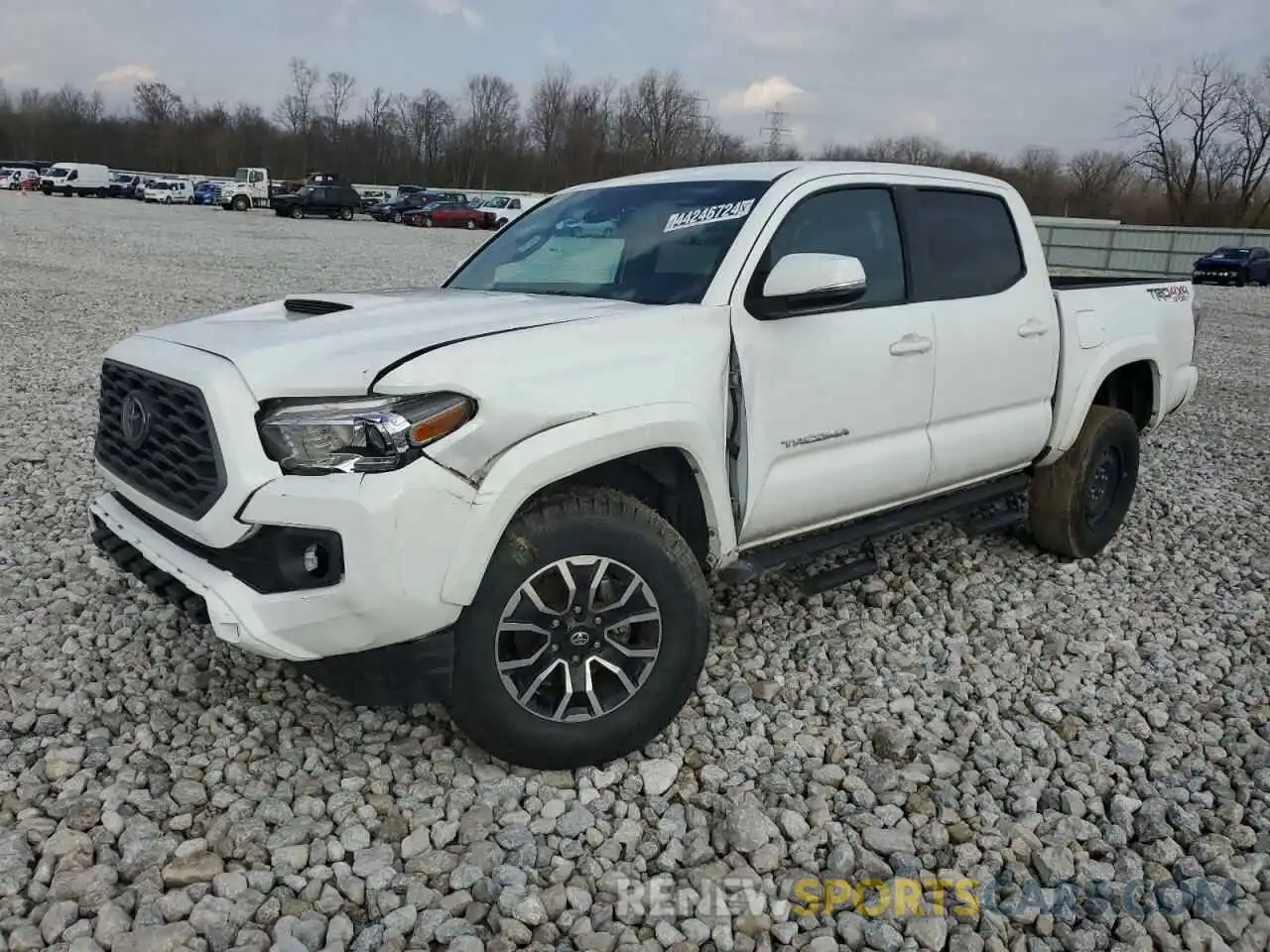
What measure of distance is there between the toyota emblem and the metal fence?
125 feet

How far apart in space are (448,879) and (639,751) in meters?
0.80

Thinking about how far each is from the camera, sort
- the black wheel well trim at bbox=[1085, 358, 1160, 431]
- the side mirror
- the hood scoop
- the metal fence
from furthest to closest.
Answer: the metal fence
the black wheel well trim at bbox=[1085, 358, 1160, 431]
the hood scoop
the side mirror

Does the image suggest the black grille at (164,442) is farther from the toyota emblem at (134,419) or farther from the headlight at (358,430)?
the headlight at (358,430)

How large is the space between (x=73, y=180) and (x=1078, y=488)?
A: 5797 centimetres

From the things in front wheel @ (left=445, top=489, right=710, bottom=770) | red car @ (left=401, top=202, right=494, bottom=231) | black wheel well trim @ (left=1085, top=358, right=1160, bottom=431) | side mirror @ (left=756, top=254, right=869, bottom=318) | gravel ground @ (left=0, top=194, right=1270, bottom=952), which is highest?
red car @ (left=401, top=202, right=494, bottom=231)

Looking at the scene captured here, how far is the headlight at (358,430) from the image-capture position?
2506mm

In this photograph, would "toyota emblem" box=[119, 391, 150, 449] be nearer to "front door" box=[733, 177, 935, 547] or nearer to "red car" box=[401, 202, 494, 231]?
"front door" box=[733, 177, 935, 547]

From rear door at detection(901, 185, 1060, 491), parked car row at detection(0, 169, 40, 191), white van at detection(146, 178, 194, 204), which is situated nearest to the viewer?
rear door at detection(901, 185, 1060, 491)

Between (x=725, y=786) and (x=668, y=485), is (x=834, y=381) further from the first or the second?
(x=725, y=786)

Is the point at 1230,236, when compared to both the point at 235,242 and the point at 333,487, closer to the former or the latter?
the point at 235,242

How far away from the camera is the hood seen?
258 cm

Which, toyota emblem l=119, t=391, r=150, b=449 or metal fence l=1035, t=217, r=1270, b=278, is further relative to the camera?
metal fence l=1035, t=217, r=1270, b=278

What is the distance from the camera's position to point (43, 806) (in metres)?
2.75

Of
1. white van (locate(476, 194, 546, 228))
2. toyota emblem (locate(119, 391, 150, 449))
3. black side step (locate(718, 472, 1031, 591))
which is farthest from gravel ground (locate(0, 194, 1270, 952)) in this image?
white van (locate(476, 194, 546, 228))
